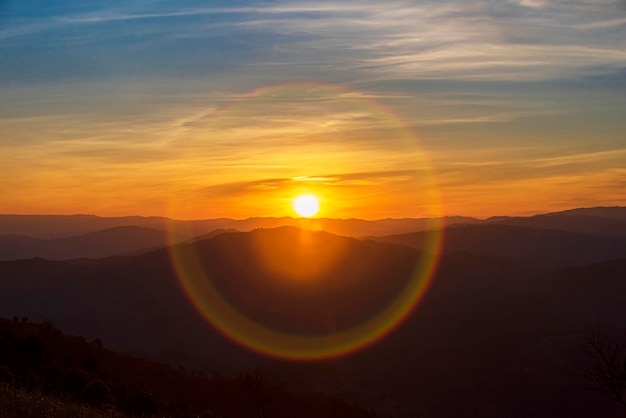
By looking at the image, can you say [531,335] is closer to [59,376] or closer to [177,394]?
[177,394]

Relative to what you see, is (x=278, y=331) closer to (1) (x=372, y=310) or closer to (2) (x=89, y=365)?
(1) (x=372, y=310)

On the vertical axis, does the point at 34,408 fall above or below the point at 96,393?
below

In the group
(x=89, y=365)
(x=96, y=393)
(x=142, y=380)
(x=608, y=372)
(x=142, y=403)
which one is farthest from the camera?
(x=142, y=380)

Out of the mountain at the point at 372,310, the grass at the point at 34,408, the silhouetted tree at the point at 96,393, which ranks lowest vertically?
the grass at the point at 34,408

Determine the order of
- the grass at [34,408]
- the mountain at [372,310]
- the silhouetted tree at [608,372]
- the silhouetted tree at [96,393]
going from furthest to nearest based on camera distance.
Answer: the mountain at [372,310], the silhouetted tree at [96,393], the silhouetted tree at [608,372], the grass at [34,408]

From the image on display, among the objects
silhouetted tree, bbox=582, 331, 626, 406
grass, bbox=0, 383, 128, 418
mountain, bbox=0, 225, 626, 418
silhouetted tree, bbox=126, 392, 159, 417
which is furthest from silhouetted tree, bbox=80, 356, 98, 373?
mountain, bbox=0, 225, 626, 418

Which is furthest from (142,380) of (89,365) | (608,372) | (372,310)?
(372,310)

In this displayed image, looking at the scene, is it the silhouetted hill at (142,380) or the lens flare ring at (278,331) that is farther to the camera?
the lens flare ring at (278,331)

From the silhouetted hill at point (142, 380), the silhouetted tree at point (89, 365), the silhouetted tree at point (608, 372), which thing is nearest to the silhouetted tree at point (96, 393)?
the silhouetted hill at point (142, 380)

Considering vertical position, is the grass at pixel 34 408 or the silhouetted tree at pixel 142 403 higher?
the silhouetted tree at pixel 142 403

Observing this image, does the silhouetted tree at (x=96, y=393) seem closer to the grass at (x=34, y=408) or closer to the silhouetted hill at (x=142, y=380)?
the silhouetted hill at (x=142, y=380)
